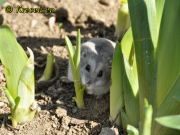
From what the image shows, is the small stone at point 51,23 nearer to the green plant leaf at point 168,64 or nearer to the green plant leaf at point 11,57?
the green plant leaf at point 11,57

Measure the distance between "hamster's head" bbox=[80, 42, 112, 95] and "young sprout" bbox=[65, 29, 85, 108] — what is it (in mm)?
96

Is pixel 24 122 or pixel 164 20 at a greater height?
pixel 164 20

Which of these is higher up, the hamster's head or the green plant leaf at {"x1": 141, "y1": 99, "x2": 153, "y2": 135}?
the green plant leaf at {"x1": 141, "y1": 99, "x2": 153, "y2": 135}

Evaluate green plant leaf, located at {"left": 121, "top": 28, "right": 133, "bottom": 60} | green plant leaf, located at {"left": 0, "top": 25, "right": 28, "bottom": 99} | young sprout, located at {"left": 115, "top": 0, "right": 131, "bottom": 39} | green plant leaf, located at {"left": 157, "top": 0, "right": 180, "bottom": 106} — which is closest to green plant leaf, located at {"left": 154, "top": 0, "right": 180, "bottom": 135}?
green plant leaf, located at {"left": 157, "top": 0, "right": 180, "bottom": 106}

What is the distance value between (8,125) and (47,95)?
30 centimetres

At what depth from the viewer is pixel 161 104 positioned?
1.73 metres

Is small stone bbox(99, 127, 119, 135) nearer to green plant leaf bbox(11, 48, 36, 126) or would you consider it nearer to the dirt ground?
the dirt ground

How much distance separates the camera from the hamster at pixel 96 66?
2.20 metres

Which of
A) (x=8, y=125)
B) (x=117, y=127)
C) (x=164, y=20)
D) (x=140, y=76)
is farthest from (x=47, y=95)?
(x=164, y=20)

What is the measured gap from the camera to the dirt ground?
2.01 meters

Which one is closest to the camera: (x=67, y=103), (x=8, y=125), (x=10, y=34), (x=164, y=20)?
(x=164, y=20)

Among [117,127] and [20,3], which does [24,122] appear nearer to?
[117,127]

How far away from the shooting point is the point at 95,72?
2.22 m

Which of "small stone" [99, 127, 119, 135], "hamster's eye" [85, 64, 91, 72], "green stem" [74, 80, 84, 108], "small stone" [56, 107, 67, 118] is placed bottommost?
"small stone" [99, 127, 119, 135]
